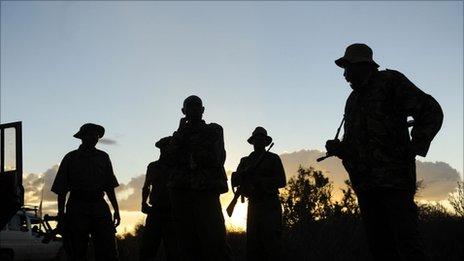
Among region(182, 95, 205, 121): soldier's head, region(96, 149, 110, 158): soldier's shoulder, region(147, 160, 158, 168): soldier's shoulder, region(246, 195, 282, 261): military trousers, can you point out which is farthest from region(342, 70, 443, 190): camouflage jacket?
region(147, 160, 158, 168): soldier's shoulder

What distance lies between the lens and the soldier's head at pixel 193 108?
545 centimetres

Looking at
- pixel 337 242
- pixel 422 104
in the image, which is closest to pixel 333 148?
pixel 422 104

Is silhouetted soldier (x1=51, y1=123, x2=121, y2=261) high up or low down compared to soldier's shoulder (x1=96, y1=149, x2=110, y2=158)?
down

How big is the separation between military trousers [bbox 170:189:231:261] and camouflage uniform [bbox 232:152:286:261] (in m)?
2.50

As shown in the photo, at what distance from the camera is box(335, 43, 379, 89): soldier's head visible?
4.43 metres

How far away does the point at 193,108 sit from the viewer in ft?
17.9

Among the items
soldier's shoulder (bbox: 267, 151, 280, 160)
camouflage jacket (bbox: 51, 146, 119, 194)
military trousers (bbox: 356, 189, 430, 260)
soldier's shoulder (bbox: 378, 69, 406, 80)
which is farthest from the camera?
soldier's shoulder (bbox: 267, 151, 280, 160)

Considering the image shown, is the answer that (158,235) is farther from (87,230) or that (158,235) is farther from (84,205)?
(84,205)

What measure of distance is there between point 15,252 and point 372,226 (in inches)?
545

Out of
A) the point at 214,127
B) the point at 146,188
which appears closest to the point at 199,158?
the point at 214,127

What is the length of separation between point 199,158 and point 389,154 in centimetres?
191

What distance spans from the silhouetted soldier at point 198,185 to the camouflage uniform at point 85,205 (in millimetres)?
1981

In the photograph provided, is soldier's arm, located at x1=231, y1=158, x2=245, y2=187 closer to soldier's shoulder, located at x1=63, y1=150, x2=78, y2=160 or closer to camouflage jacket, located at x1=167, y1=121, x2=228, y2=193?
soldier's shoulder, located at x1=63, y1=150, x2=78, y2=160

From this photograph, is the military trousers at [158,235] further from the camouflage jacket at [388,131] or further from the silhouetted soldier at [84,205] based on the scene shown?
the camouflage jacket at [388,131]
